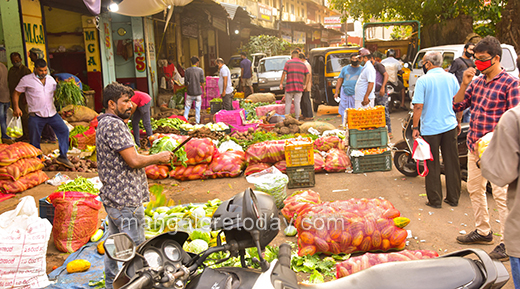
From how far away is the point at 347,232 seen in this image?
4.32m

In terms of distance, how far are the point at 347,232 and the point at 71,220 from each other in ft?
10.3

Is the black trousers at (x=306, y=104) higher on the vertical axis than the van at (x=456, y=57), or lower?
lower

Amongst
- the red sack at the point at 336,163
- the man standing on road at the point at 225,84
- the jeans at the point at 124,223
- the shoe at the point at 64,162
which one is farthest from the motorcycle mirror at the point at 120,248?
the man standing on road at the point at 225,84

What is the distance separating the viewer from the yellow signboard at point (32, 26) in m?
9.48

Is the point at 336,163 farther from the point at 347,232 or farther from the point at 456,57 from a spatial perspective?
the point at 456,57

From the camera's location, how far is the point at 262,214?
2.17 m

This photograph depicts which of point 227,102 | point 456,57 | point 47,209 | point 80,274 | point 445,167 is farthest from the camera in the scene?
point 227,102

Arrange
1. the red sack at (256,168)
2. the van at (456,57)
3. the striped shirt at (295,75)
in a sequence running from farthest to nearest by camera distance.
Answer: the striped shirt at (295,75)
the van at (456,57)
the red sack at (256,168)

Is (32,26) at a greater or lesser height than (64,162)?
greater

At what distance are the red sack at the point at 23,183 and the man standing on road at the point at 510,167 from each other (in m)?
6.78

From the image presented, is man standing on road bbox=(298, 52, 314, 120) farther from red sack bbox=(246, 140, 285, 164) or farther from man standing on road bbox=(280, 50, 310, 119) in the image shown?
red sack bbox=(246, 140, 285, 164)

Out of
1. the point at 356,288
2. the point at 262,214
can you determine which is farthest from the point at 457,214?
the point at 262,214

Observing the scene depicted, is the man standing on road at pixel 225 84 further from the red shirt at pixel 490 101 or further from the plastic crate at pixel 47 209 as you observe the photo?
the red shirt at pixel 490 101

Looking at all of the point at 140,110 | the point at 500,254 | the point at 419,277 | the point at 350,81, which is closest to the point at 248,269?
the point at 419,277
